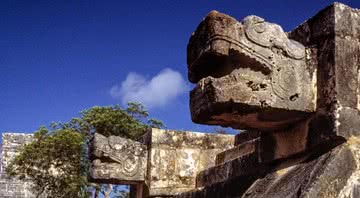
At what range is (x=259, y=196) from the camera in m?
3.60

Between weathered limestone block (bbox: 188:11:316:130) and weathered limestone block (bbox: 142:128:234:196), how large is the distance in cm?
420

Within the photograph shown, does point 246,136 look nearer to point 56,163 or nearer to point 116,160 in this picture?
point 116,160

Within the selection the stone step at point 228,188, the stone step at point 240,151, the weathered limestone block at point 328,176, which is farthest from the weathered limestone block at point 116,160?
the weathered limestone block at point 328,176

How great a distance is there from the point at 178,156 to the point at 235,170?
3.35 meters

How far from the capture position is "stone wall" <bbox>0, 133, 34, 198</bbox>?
2336cm

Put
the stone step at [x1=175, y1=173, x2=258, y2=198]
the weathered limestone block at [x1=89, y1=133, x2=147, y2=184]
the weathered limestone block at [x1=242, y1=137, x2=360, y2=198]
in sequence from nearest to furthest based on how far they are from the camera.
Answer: the weathered limestone block at [x1=242, y1=137, x2=360, y2=198] < the stone step at [x1=175, y1=173, x2=258, y2=198] < the weathered limestone block at [x1=89, y1=133, x2=147, y2=184]

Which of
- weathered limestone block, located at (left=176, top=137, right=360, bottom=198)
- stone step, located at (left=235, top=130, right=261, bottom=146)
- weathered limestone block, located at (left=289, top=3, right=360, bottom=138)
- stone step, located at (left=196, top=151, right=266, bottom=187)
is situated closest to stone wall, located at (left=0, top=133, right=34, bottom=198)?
stone step, located at (left=235, top=130, right=261, bottom=146)

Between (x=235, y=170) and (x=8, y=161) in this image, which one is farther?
(x=8, y=161)

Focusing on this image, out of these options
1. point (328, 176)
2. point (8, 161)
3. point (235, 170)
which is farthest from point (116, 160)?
point (8, 161)

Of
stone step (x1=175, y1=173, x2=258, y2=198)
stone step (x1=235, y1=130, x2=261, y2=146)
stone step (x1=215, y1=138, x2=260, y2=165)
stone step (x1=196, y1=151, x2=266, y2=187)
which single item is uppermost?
stone step (x1=235, y1=130, x2=261, y2=146)

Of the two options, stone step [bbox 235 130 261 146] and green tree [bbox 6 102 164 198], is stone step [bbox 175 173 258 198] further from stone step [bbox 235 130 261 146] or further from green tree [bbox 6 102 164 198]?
green tree [bbox 6 102 164 198]

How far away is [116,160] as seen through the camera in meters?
7.39

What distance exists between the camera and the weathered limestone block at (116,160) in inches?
284

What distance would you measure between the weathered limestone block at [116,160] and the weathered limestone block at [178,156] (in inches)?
5.7
